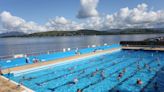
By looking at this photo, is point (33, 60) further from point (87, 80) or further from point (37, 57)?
point (87, 80)

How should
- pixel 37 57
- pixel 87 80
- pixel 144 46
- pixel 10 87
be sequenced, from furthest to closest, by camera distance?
pixel 144 46 < pixel 37 57 < pixel 87 80 < pixel 10 87

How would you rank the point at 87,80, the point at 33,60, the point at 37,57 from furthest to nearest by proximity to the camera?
the point at 37,57, the point at 33,60, the point at 87,80

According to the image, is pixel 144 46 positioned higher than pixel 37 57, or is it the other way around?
pixel 37 57

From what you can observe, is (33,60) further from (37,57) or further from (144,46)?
(144,46)

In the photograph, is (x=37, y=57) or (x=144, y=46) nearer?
(x=37, y=57)

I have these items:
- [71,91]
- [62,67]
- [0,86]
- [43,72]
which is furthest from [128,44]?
[0,86]

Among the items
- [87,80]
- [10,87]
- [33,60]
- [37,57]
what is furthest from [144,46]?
[10,87]

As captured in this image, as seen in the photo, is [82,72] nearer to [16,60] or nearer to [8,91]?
[16,60]

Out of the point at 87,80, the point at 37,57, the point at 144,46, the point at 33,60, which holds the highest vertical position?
the point at 37,57

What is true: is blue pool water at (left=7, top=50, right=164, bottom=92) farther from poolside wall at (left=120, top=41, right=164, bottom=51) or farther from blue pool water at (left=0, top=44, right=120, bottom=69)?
poolside wall at (left=120, top=41, right=164, bottom=51)

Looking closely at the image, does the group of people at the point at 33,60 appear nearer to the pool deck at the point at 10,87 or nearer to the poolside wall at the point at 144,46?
the pool deck at the point at 10,87

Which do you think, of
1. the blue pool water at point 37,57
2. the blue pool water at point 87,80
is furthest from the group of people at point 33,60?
the blue pool water at point 87,80

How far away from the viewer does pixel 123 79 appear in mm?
20141

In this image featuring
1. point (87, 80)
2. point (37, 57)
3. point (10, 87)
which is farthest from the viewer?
point (37, 57)
